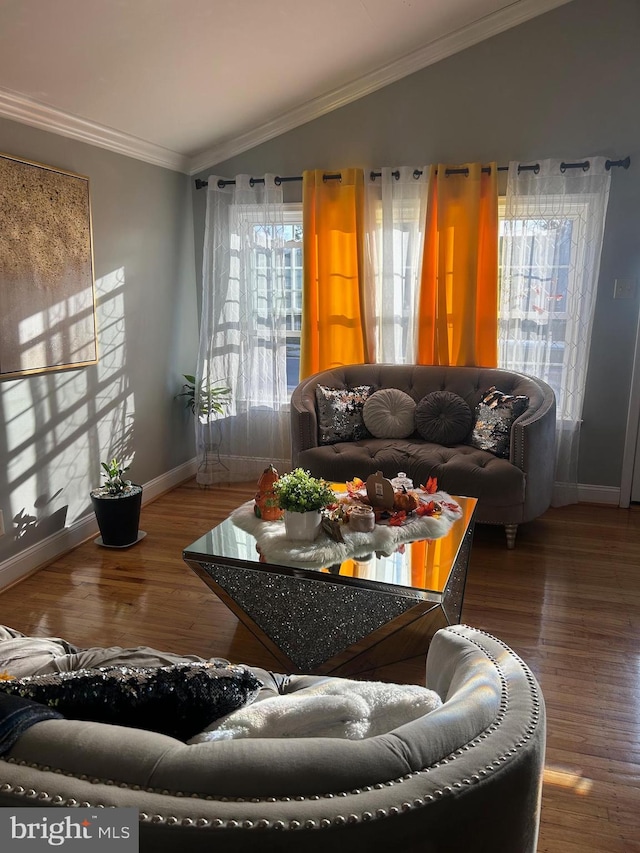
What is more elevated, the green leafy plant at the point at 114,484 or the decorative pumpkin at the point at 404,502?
the decorative pumpkin at the point at 404,502

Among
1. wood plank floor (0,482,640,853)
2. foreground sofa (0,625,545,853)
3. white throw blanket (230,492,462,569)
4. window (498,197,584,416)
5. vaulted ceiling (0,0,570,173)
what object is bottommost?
wood plank floor (0,482,640,853)

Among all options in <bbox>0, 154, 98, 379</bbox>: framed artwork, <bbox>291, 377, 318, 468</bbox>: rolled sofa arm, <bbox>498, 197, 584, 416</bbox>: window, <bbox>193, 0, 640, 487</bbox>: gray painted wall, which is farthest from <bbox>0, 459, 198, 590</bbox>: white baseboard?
<bbox>193, 0, 640, 487</bbox>: gray painted wall

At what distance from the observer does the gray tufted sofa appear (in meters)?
3.48

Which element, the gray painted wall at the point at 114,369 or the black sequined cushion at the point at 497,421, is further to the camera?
the black sequined cushion at the point at 497,421

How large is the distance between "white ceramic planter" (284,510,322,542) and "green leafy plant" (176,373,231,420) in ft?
8.04

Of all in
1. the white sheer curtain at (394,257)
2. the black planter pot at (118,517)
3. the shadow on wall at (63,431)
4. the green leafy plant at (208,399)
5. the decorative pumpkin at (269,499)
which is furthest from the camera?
the green leafy plant at (208,399)

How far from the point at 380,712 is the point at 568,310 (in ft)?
11.5

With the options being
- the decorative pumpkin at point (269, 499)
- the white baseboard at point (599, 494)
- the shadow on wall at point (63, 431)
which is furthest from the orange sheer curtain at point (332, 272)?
the decorative pumpkin at point (269, 499)

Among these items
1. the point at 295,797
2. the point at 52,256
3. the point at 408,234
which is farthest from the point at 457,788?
the point at 408,234

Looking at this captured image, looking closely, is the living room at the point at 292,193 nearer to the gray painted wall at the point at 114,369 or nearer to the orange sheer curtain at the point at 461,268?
the gray painted wall at the point at 114,369

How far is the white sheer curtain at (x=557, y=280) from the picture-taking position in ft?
12.8

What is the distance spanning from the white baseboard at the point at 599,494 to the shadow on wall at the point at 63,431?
10.1ft

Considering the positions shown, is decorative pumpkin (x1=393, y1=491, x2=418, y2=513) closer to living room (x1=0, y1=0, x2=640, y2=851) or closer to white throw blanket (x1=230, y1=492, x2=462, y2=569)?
white throw blanket (x1=230, y1=492, x2=462, y2=569)

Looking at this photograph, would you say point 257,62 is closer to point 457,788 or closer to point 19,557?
point 19,557
